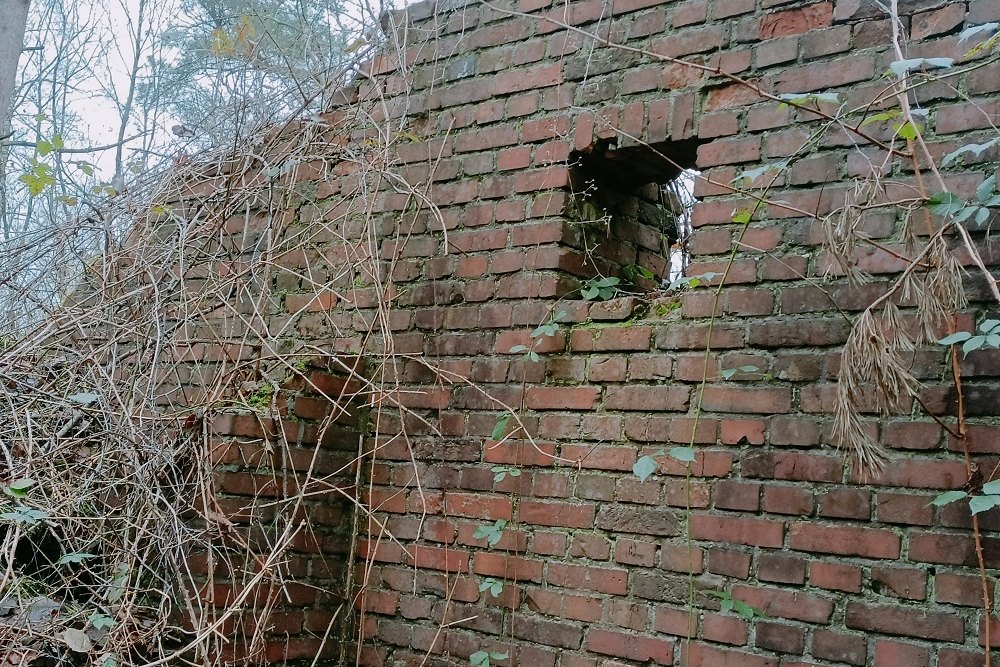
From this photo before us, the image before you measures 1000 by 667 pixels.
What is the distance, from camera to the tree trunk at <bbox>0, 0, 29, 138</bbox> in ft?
17.2

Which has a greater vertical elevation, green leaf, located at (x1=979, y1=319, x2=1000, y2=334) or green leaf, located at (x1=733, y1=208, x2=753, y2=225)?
green leaf, located at (x1=733, y1=208, x2=753, y2=225)

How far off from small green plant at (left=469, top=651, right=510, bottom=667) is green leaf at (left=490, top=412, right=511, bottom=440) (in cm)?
59

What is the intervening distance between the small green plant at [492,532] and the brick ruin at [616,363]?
1 centimetres

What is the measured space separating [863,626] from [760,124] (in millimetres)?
1248

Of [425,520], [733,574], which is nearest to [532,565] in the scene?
[425,520]

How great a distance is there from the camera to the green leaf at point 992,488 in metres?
1.64

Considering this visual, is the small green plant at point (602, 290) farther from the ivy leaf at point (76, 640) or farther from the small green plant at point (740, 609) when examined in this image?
the ivy leaf at point (76, 640)

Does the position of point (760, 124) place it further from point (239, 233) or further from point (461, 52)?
point (239, 233)

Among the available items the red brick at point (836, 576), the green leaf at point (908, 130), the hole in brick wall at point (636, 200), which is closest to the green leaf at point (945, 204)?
the green leaf at point (908, 130)

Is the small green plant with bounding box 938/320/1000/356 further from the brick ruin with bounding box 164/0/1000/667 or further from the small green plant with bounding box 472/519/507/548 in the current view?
the small green plant with bounding box 472/519/507/548

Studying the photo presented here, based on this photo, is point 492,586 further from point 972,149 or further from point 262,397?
point 972,149

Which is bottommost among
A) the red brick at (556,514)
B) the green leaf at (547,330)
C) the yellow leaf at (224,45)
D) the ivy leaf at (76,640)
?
the ivy leaf at (76,640)

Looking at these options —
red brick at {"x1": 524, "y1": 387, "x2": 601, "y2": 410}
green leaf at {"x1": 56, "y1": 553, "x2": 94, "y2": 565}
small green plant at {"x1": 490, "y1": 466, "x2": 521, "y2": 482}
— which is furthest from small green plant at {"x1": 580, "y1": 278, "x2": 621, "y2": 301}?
green leaf at {"x1": 56, "y1": 553, "x2": 94, "y2": 565}

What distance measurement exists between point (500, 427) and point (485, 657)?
625mm
